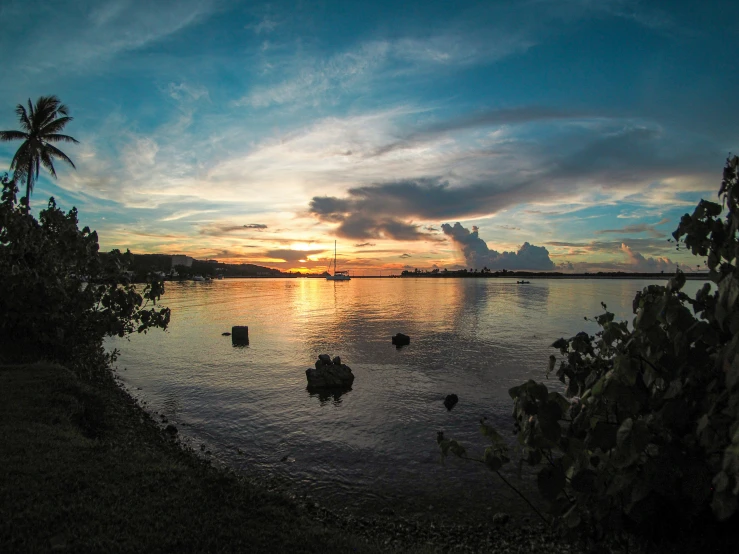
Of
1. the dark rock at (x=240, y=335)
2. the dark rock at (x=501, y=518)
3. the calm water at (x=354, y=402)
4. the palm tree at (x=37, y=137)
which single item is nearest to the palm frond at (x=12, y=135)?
the palm tree at (x=37, y=137)

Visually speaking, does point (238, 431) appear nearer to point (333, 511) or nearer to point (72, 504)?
point (333, 511)

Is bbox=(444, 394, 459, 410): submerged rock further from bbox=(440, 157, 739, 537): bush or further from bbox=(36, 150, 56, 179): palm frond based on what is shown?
bbox=(36, 150, 56, 179): palm frond

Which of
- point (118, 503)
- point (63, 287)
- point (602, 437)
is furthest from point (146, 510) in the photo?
point (63, 287)

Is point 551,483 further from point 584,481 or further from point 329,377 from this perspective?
point 329,377

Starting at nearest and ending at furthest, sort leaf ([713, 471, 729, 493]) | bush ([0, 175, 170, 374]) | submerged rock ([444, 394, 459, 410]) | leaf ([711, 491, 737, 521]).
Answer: leaf ([713, 471, 729, 493]) < leaf ([711, 491, 737, 521]) < bush ([0, 175, 170, 374]) < submerged rock ([444, 394, 459, 410])

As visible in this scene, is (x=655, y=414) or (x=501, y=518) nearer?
(x=655, y=414)

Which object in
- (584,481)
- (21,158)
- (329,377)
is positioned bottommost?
(329,377)

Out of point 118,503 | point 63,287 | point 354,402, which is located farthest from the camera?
point 354,402

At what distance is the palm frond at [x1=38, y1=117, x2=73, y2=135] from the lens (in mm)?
45031

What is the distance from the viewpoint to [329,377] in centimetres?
2561

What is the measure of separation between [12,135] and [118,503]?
52274 millimetres

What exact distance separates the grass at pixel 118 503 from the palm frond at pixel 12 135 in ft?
146

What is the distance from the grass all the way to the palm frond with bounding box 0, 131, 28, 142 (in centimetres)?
4463

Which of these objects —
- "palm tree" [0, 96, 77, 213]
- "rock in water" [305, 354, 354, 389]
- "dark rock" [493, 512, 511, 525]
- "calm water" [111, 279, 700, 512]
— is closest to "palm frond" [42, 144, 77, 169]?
"palm tree" [0, 96, 77, 213]
